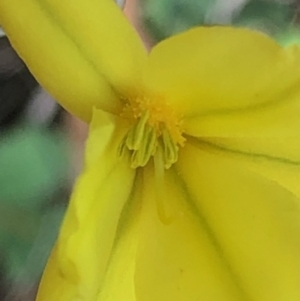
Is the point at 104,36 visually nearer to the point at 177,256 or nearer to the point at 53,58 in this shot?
the point at 53,58

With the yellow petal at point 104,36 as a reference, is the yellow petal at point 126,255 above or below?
below

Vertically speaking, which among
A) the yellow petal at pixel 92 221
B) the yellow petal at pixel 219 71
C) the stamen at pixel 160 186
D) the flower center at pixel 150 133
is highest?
the yellow petal at pixel 219 71

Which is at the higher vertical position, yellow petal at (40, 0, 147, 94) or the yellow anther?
yellow petal at (40, 0, 147, 94)

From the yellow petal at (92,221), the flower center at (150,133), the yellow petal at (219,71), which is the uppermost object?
the yellow petal at (219,71)

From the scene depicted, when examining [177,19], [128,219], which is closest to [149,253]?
[128,219]

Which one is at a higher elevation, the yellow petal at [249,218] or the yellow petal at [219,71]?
the yellow petal at [219,71]

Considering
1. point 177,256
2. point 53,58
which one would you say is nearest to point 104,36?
point 53,58
